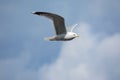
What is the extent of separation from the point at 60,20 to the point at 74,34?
2.11 m

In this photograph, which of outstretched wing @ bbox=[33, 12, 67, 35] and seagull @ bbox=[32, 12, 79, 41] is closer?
seagull @ bbox=[32, 12, 79, 41]

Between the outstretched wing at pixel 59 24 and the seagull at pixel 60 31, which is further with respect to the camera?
the outstretched wing at pixel 59 24

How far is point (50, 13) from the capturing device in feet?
82.5

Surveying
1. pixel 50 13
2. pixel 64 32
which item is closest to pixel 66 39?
pixel 64 32

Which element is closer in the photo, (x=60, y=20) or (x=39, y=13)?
(x=39, y=13)

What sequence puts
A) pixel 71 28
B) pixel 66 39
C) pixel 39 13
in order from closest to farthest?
pixel 39 13 → pixel 66 39 → pixel 71 28

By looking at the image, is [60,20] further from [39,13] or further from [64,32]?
[39,13]

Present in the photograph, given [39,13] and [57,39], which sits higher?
[39,13]

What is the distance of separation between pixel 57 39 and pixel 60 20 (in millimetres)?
2044

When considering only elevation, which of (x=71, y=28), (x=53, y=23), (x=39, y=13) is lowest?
(x=71, y=28)

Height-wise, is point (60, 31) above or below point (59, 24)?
below

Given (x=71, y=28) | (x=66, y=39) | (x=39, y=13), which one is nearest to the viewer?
(x=39, y=13)

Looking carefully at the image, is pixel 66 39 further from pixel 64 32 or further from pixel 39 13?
pixel 39 13

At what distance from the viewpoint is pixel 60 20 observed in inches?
1049
